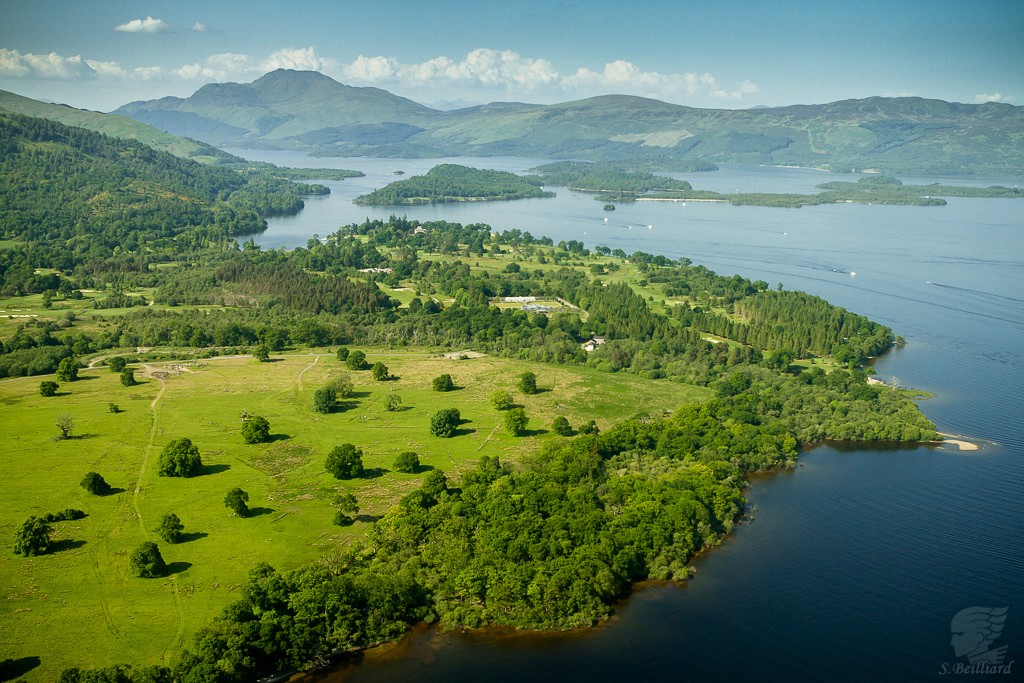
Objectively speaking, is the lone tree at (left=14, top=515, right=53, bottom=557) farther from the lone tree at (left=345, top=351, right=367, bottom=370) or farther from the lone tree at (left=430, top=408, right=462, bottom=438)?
the lone tree at (left=345, top=351, right=367, bottom=370)

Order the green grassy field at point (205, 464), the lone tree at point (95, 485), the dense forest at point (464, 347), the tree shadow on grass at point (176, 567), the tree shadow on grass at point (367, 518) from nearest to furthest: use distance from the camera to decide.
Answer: the green grassy field at point (205, 464) < the dense forest at point (464, 347) < the tree shadow on grass at point (176, 567) < the tree shadow on grass at point (367, 518) < the lone tree at point (95, 485)

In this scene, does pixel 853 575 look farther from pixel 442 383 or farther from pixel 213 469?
pixel 213 469

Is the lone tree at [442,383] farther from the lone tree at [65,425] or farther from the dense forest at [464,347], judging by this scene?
the lone tree at [65,425]

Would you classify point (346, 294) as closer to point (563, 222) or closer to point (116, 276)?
point (116, 276)

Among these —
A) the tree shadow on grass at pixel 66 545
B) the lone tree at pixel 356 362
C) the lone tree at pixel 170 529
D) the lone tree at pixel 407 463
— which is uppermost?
the lone tree at pixel 356 362

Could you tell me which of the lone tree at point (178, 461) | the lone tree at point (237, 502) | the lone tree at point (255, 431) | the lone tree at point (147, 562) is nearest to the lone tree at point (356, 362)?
the lone tree at point (255, 431)
